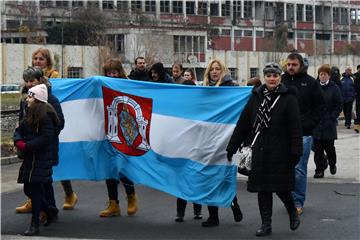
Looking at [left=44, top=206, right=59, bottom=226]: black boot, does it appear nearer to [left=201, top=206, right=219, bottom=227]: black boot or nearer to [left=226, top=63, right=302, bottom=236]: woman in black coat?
[left=201, top=206, right=219, bottom=227]: black boot

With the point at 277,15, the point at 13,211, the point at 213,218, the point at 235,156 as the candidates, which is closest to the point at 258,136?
the point at 235,156

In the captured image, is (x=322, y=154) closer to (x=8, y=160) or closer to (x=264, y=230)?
(x=264, y=230)

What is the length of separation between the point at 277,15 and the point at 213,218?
103704 millimetres

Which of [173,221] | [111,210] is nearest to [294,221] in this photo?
[173,221]

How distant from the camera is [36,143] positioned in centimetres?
809

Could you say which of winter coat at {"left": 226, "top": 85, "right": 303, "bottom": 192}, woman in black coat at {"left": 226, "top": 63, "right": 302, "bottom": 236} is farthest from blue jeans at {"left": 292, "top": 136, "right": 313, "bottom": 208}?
winter coat at {"left": 226, "top": 85, "right": 303, "bottom": 192}

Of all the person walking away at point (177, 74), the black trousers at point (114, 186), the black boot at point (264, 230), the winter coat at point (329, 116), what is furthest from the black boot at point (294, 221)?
the winter coat at point (329, 116)

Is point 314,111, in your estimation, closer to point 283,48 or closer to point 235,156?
point 235,156

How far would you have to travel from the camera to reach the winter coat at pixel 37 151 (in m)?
8.16

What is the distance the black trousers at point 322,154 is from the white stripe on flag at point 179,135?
442cm

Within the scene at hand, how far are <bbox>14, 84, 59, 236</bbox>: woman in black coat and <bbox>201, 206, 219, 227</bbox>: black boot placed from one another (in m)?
1.83

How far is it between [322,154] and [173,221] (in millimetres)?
4478

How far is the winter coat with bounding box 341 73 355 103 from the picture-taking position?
23.2 meters

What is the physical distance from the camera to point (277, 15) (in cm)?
11019
